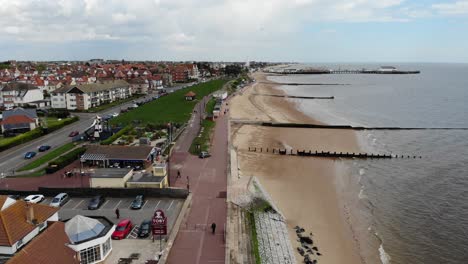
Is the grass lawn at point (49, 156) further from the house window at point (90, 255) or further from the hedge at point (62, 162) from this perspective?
the house window at point (90, 255)

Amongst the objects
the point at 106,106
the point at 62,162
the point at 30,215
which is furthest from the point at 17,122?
the point at 30,215

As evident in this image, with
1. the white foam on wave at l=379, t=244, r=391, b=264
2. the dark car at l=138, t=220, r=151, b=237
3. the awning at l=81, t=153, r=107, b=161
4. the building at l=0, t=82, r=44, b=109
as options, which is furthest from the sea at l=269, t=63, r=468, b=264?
the building at l=0, t=82, r=44, b=109

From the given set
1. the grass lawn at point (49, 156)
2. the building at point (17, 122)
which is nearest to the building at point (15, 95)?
the building at point (17, 122)

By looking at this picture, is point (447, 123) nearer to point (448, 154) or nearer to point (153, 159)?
point (448, 154)

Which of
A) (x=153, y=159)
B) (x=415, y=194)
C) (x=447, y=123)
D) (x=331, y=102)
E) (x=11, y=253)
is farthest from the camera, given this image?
(x=331, y=102)

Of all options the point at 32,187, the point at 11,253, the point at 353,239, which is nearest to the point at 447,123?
the point at 353,239

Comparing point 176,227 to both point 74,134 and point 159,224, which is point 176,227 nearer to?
point 159,224
